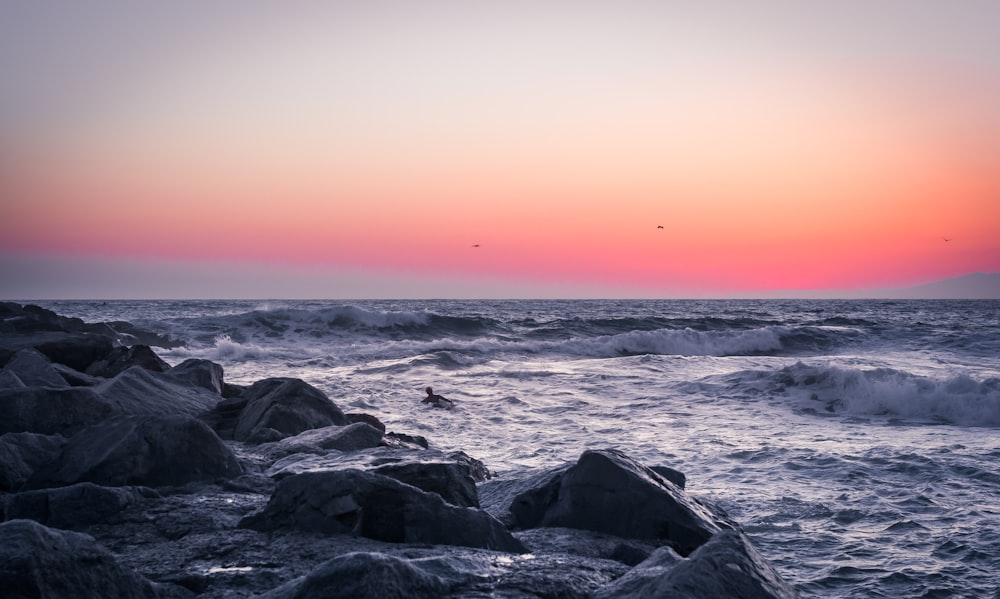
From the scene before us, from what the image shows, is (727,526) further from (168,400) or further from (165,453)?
(168,400)

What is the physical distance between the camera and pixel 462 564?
332 cm

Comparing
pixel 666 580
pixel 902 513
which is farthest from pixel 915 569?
pixel 666 580

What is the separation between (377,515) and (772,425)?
891 centimetres

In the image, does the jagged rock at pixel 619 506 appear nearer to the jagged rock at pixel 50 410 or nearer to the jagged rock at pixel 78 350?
the jagged rock at pixel 50 410

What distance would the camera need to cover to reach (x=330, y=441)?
6.60 m

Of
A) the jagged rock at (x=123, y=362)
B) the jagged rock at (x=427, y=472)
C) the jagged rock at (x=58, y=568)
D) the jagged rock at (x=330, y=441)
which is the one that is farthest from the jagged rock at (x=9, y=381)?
the jagged rock at (x=58, y=568)

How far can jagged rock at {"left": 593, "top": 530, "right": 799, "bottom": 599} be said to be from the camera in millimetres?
2811

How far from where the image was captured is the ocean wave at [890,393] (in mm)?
12781

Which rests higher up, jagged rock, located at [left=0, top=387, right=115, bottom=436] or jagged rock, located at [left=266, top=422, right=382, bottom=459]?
jagged rock, located at [left=0, top=387, right=115, bottom=436]

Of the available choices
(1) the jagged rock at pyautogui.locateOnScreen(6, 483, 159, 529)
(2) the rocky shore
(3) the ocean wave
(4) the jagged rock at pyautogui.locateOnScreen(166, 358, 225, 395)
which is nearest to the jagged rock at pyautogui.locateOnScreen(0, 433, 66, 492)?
(2) the rocky shore

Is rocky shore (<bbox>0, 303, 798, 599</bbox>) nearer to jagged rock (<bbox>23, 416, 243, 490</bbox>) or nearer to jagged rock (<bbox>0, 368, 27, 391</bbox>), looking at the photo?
jagged rock (<bbox>23, 416, 243, 490</bbox>)

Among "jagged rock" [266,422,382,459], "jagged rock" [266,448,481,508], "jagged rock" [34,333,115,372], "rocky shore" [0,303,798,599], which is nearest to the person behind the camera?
"rocky shore" [0,303,798,599]

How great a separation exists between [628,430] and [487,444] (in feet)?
7.57

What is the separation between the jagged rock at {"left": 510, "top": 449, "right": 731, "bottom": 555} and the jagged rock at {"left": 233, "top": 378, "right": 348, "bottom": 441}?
12.5 feet
